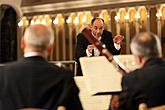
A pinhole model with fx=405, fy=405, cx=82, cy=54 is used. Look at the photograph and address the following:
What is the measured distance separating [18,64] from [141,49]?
833 mm

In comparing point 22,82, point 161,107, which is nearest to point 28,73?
point 22,82

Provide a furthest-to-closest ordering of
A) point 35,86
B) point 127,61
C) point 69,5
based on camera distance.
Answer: point 69,5 < point 127,61 < point 35,86

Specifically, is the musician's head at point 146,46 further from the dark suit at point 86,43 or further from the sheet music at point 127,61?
the dark suit at point 86,43

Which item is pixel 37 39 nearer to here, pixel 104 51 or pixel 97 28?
pixel 104 51

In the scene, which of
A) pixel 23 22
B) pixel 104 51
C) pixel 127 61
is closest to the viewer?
pixel 104 51

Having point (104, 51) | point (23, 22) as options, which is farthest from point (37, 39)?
point (23, 22)

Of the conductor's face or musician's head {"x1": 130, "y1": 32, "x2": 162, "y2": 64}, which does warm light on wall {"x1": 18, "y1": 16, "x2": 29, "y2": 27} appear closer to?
the conductor's face

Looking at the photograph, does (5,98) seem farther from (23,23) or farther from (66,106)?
(23,23)

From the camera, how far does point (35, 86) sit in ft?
8.57

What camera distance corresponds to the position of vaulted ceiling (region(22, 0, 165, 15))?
964 centimetres

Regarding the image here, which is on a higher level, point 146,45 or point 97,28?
point 97,28

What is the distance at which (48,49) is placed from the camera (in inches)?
106

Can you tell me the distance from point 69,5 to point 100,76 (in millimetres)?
6668

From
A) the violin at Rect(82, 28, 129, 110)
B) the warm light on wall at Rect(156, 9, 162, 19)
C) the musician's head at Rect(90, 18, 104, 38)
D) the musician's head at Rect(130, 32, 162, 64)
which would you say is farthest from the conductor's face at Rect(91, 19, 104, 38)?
the warm light on wall at Rect(156, 9, 162, 19)
